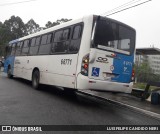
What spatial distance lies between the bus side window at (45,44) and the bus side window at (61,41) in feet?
2.26

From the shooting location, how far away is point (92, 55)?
889 centimetres

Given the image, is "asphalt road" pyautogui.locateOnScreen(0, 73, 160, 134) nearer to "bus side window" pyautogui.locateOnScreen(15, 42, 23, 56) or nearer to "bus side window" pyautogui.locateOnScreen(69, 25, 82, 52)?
"bus side window" pyautogui.locateOnScreen(69, 25, 82, 52)

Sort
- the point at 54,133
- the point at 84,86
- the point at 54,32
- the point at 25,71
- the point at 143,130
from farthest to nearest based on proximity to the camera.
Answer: the point at 25,71 → the point at 54,32 → the point at 84,86 → the point at 143,130 → the point at 54,133

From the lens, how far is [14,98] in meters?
9.70

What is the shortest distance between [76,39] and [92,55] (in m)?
1.05

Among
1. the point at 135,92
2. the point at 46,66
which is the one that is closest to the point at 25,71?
the point at 46,66

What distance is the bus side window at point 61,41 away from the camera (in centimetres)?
1031

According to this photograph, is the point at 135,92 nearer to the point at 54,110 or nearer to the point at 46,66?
the point at 46,66

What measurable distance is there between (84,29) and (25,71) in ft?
23.1

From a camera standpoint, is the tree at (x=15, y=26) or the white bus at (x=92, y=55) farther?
the tree at (x=15, y=26)

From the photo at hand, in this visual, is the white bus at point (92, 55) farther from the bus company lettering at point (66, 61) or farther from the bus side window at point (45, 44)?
the bus side window at point (45, 44)

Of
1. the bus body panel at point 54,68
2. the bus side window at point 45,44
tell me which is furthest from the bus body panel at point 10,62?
the bus side window at point 45,44

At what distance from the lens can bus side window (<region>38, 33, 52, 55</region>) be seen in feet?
39.8

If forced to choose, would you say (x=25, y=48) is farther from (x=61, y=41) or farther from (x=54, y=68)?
(x=61, y=41)
